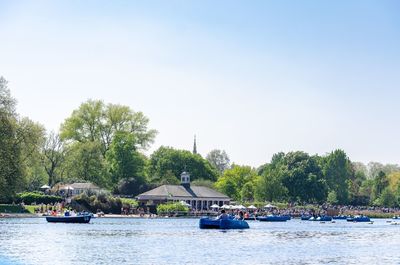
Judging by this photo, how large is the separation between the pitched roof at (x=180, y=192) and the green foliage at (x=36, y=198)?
79.9ft

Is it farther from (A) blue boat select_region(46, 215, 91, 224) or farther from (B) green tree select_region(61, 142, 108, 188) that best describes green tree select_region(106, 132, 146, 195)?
(A) blue boat select_region(46, 215, 91, 224)

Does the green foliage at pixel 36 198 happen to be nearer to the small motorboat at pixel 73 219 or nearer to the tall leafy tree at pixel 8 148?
the small motorboat at pixel 73 219

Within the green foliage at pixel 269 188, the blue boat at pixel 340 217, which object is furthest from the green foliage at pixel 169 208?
the blue boat at pixel 340 217

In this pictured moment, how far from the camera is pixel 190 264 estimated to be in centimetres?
5622

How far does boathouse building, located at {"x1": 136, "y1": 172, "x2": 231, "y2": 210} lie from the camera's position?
17012 cm

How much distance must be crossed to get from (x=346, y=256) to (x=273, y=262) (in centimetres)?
1018

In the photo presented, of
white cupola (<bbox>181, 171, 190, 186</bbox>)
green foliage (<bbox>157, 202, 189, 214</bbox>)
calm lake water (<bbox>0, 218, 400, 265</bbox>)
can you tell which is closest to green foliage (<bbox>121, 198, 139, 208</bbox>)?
green foliage (<bbox>157, 202, 189, 214</bbox>)

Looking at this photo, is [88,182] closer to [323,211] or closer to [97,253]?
[323,211]

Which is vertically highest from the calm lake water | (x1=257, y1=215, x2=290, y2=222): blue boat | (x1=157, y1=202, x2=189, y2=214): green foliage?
(x1=157, y1=202, x2=189, y2=214): green foliage

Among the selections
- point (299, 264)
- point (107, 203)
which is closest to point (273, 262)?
point (299, 264)

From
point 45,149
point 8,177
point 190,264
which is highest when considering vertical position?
point 45,149

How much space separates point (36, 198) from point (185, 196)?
38767 millimetres

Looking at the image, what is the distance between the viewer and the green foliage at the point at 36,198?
487 feet

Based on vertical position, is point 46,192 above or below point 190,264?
above
